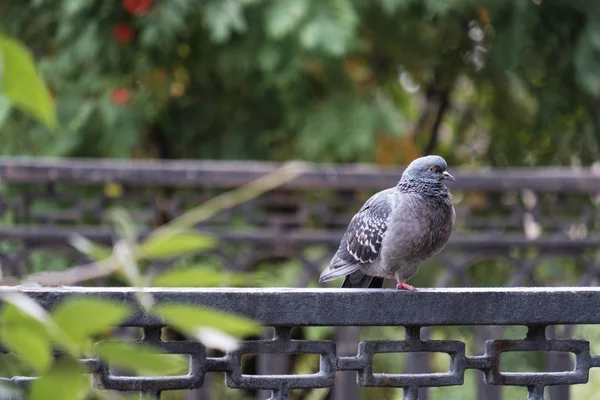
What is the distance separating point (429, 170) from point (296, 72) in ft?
7.77

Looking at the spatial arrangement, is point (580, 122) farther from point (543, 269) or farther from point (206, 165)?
point (206, 165)

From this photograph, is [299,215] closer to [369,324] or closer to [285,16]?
[285,16]

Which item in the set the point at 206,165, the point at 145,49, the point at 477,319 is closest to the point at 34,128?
the point at 145,49

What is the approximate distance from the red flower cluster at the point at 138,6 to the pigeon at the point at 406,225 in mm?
2399

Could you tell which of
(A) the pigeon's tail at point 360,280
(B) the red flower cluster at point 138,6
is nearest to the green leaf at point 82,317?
(A) the pigeon's tail at point 360,280

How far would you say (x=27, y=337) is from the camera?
20.3 inches

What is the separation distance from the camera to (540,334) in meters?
1.52

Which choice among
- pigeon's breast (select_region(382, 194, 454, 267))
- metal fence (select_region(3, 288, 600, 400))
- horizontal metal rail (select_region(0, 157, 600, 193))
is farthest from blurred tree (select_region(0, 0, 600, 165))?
metal fence (select_region(3, 288, 600, 400))

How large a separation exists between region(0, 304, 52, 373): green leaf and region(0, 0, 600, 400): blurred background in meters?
3.15

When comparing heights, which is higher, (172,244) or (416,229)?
(416,229)

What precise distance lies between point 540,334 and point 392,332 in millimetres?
3327

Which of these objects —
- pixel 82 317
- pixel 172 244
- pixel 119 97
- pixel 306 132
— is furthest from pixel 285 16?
pixel 82 317

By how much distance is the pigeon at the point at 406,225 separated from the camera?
7.02 ft

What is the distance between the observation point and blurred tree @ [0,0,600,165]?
4.42 meters
